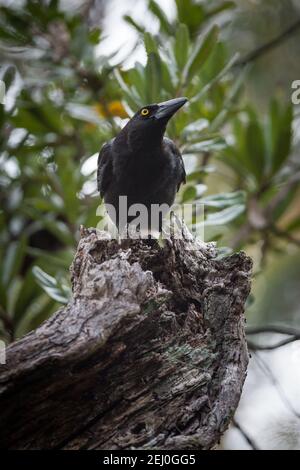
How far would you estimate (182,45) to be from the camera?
4.79 m

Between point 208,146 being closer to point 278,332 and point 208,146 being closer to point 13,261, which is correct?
point 278,332

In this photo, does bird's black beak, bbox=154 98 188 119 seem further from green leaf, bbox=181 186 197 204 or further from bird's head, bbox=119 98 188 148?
green leaf, bbox=181 186 197 204

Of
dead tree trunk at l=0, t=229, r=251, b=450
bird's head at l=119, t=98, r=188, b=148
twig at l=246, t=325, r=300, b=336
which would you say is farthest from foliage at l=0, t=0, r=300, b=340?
dead tree trunk at l=0, t=229, r=251, b=450

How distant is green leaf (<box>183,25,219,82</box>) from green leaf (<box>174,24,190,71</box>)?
2.3 inches

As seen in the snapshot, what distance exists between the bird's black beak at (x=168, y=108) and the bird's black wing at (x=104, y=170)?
622 millimetres

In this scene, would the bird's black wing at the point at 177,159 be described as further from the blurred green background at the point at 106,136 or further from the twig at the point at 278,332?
the twig at the point at 278,332

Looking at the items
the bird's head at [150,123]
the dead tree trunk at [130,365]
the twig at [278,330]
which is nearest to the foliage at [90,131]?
the bird's head at [150,123]

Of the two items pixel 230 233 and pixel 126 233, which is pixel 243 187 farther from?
pixel 126 233

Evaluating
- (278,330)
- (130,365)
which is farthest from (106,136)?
(130,365)

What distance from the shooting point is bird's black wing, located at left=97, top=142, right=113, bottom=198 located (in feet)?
16.3

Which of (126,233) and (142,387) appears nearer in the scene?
(142,387)

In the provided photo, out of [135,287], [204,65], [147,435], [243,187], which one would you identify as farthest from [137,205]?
[147,435]

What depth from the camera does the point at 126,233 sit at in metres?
3.32
